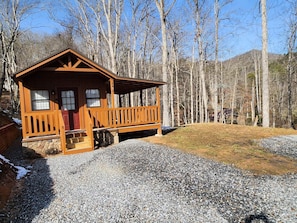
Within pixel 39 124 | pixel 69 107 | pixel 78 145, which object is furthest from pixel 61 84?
pixel 78 145

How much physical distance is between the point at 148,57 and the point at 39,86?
17063 mm

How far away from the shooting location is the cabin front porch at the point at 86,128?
6977mm

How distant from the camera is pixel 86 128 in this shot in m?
8.30

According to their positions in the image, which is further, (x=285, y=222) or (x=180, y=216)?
(x=180, y=216)

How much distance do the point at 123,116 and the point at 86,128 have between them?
167cm

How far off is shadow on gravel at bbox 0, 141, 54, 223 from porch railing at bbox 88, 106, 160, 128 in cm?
287

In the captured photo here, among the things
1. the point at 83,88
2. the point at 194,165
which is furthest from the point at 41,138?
the point at 194,165

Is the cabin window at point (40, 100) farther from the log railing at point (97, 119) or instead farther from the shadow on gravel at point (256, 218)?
the shadow on gravel at point (256, 218)

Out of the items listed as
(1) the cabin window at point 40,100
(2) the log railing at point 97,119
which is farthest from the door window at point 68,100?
(2) the log railing at point 97,119

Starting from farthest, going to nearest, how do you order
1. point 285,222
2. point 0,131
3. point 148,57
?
point 148,57 → point 0,131 → point 285,222

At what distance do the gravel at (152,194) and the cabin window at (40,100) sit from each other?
356cm

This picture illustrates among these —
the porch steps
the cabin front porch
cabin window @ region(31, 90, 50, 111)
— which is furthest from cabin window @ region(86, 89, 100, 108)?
cabin window @ region(31, 90, 50, 111)

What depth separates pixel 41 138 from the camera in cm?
688

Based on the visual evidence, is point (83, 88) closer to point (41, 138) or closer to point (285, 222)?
point (41, 138)
